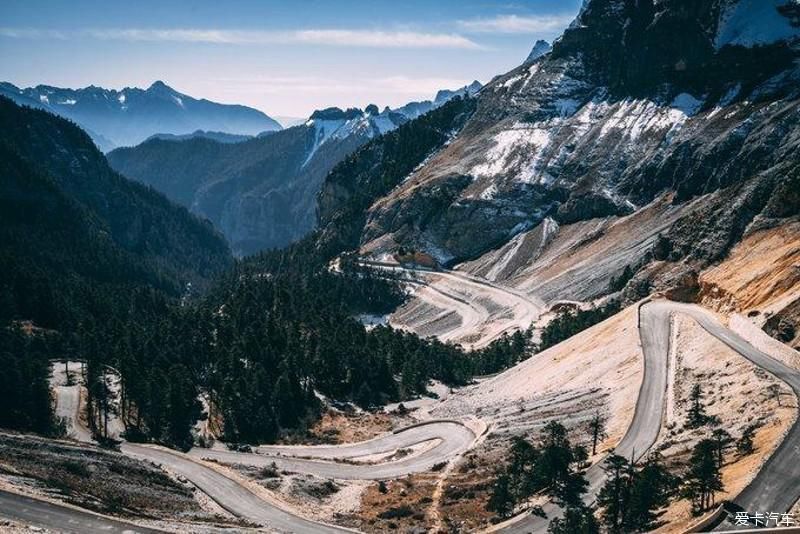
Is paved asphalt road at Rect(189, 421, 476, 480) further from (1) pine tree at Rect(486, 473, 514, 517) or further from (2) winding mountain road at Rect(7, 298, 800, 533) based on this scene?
(1) pine tree at Rect(486, 473, 514, 517)

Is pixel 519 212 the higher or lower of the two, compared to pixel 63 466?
higher

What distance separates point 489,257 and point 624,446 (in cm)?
12904

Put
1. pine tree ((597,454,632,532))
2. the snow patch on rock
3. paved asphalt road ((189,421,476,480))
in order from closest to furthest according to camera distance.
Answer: pine tree ((597,454,632,532)) < paved asphalt road ((189,421,476,480)) < the snow patch on rock

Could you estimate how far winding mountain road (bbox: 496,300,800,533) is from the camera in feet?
121

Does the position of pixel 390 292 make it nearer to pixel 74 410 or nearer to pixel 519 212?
pixel 519 212

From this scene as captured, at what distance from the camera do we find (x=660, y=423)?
55.2m

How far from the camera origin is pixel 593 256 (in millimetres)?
151000

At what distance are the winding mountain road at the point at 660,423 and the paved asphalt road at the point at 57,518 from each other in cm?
2534

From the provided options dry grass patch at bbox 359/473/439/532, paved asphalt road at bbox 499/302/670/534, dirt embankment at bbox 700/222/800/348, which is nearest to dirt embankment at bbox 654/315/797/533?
paved asphalt road at bbox 499/302/670/534

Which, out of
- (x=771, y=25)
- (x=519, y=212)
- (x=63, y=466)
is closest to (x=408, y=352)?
(x=63, y=466)

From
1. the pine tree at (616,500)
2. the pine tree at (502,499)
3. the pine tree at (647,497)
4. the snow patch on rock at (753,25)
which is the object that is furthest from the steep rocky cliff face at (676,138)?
the pine tree at (647,497)

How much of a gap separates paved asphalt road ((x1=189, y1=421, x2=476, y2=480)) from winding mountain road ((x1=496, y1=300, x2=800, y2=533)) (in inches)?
807

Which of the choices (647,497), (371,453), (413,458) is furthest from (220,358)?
(647,497)

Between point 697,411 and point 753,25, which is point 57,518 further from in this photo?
point 753,25
